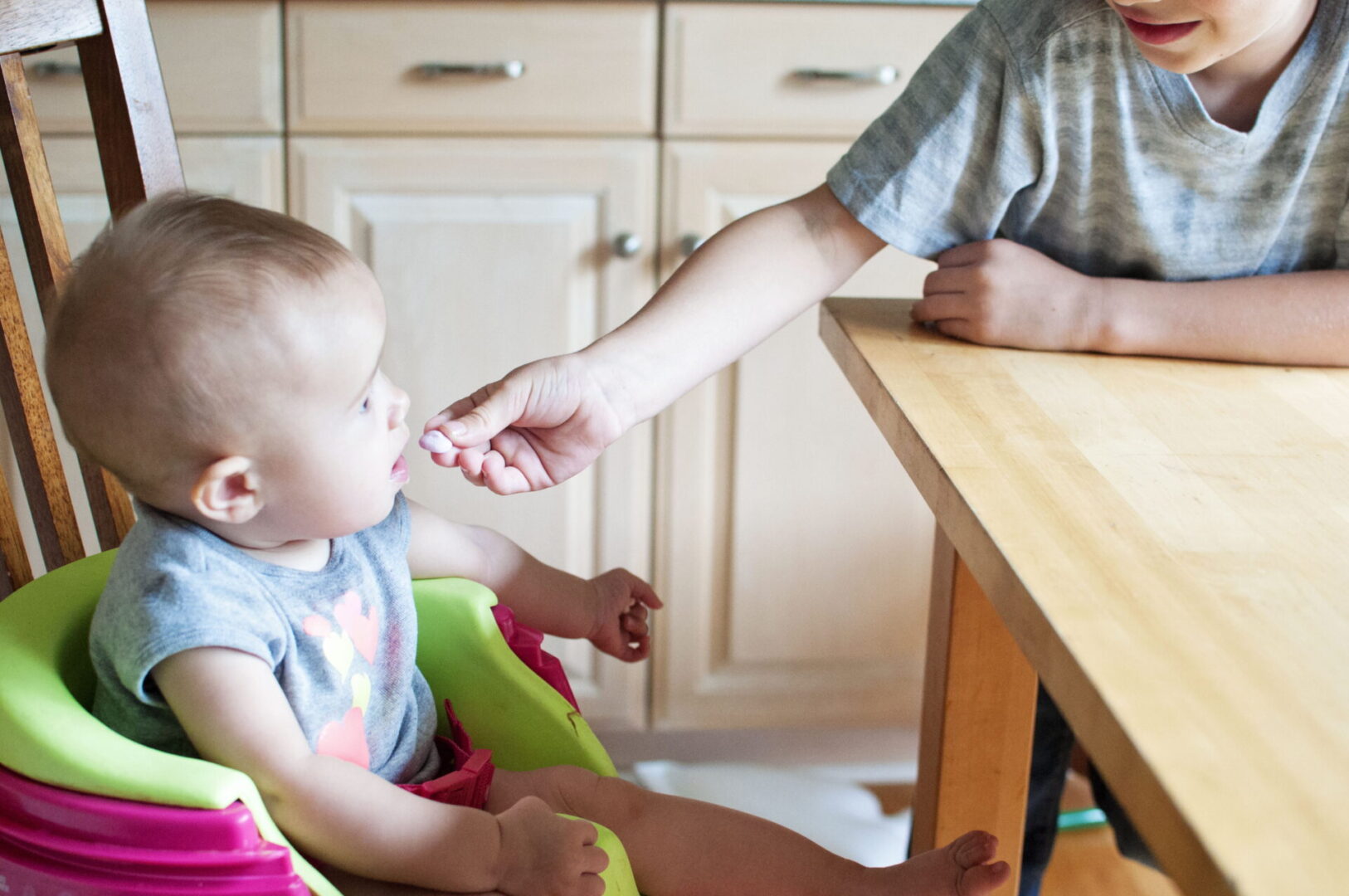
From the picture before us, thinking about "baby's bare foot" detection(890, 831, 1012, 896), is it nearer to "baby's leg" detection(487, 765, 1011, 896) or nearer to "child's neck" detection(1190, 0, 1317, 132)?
"baby's leg" detection(487, 765, 1011, 896)

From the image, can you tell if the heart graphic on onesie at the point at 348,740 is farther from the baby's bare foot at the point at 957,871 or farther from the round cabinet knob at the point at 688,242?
the round cabinet knob at the point at 688,242

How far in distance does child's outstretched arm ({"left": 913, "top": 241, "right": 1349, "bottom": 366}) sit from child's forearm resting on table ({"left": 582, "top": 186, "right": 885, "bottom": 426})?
3.3 inches

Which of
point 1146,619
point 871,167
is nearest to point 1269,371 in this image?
point 871,167

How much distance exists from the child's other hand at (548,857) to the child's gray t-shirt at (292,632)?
12 centimetres

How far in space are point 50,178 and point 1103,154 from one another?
0.63 meters

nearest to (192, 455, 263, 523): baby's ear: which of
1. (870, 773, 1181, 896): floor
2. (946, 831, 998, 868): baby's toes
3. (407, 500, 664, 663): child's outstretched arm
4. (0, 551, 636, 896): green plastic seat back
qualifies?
(0, 551, 636, 896): green plastic seat back

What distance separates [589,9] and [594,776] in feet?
Result: 2.99

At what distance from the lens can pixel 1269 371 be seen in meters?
0.74

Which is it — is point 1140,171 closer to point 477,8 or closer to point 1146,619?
point 1146,619

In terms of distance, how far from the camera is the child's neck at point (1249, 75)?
0.76 m

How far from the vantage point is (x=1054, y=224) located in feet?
2.77

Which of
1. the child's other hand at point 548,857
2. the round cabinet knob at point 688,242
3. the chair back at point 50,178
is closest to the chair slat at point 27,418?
the chair back at point 50,178

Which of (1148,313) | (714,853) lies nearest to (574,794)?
(714,853)

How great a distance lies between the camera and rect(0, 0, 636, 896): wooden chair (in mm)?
544
